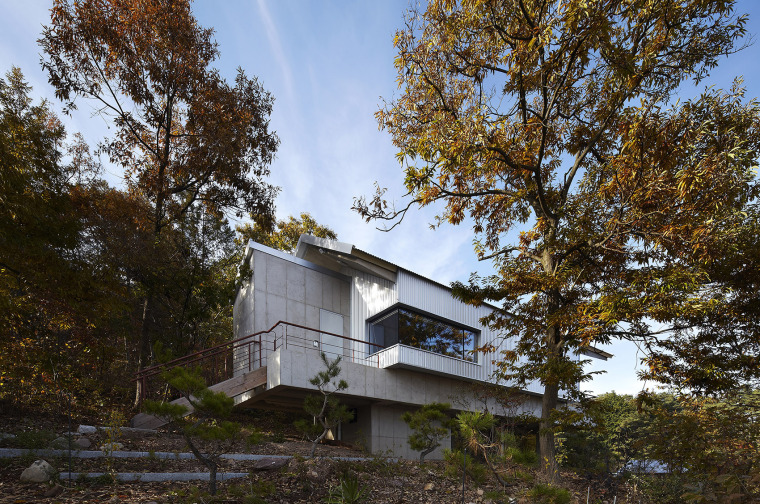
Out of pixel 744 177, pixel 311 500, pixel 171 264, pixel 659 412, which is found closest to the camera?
pixel 311 500

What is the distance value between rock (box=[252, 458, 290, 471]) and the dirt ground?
3.7 inches

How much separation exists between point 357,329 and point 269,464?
880 centimetres

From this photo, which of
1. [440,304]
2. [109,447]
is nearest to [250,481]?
[109,447]

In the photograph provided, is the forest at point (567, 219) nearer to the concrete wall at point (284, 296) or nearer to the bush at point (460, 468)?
the bush at point (460, 468)

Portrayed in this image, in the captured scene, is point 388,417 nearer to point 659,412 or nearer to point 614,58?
point 659,412

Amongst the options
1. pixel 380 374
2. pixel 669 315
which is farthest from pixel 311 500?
pixel 380 374

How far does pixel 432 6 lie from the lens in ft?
30.6

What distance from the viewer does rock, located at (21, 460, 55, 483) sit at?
5867 mm

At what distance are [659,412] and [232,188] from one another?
51.8 ft

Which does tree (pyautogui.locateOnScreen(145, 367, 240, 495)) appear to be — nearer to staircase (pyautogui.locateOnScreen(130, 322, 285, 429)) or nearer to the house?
staircase (pyautogui.locateOnScreen(130, 322, 285, 429))

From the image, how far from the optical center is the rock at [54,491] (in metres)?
5.43

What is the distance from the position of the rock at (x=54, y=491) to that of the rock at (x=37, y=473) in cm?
47

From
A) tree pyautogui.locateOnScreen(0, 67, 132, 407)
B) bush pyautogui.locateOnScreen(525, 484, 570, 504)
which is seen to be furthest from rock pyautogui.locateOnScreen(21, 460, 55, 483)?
bush pyautogui.locateOnScreen(525, 484, 570, 504)

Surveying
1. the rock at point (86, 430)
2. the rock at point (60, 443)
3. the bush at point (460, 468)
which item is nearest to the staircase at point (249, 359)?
the rock at point (86, 430)
